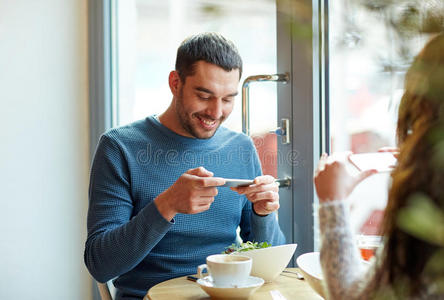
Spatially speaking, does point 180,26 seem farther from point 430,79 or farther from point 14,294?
point 430,79

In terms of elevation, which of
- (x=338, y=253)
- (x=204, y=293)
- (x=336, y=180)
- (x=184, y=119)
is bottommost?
(x=204, y=293)

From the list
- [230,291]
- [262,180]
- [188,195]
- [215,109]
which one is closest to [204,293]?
[230,291]

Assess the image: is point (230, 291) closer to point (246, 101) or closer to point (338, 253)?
point (338, 253)

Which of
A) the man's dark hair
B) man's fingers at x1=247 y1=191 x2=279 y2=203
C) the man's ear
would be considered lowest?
man's fingers at x1=247 y1=191 x2=279 y2=203

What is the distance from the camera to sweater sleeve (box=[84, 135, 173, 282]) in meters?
1.44

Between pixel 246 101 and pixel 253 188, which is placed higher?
pixel 246 101

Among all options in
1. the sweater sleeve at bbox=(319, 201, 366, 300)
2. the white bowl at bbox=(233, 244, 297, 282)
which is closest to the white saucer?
the white bowl at bbox=(233, 244, 297, 282)

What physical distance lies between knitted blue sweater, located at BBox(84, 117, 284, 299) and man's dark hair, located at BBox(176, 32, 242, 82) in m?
0.23

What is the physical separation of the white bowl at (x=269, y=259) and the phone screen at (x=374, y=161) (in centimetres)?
46

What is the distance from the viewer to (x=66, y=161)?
8.93 feet

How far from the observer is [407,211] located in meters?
0.28

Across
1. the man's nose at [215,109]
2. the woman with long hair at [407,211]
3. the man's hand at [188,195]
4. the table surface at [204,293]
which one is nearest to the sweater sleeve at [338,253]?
the woman with long hair at [407,211]

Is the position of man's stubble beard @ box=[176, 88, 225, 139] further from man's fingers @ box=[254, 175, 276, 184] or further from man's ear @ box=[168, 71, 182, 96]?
man's fingers @ box=[254, 175, 276, 184]

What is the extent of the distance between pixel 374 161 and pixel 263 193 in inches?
26.2
